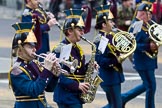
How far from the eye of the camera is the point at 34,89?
6.46 meters

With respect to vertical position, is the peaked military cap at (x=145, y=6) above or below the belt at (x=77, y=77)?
above

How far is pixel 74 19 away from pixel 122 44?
1421 mm

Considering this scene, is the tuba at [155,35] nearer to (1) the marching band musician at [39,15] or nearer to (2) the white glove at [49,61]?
(1) the marching band musician at [39,15]

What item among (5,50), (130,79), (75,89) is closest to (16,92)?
(75,89)

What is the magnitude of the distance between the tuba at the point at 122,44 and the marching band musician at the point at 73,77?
119cm

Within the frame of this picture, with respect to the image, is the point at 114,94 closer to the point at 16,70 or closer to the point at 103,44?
the point at 103,44

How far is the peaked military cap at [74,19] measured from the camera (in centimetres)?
775

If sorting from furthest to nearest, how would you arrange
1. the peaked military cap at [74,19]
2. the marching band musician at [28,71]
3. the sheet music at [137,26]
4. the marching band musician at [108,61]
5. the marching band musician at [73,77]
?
the sheet music at [137,26] → the marching band musician at [108,61] → the peaked military cap at [74,19] → the marching band musician at [73,77] → the marching band musician at [28,71]

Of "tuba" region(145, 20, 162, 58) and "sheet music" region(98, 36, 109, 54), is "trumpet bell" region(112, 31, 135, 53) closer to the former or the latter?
"sheet music" region(98, 36, 109, 54)

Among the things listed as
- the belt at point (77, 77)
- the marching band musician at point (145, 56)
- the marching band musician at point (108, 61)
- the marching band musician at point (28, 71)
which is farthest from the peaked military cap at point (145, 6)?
the marching band musician at point (28, 71)

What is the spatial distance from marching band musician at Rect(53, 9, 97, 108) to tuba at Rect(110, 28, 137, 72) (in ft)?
3.91

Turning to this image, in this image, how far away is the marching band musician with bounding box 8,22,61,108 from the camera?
6.43 m

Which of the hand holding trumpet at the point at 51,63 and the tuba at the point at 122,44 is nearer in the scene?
the hand holding trumpet at the point at 51,63

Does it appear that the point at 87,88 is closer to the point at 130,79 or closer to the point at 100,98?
the point at 100,98
